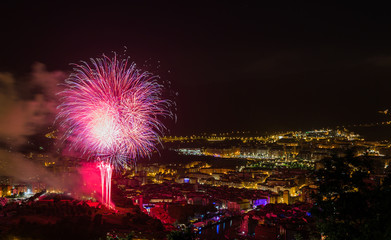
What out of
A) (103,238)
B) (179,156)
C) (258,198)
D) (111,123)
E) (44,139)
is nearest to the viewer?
(103,238)

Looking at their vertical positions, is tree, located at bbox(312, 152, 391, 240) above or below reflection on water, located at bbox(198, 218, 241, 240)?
above

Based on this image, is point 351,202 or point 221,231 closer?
point 351,202

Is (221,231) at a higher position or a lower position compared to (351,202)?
lower

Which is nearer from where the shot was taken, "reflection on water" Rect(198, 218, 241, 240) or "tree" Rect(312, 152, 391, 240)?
"tree" Rect(312, 152, 391, 240)

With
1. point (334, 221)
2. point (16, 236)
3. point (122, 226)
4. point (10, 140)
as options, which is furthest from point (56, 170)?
point (334, 221)

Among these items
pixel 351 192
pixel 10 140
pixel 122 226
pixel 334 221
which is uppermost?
pixel 10 140

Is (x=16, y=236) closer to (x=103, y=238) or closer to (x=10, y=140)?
(x=103, y=238)

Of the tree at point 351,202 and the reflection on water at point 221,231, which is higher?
the tree at point 351,202

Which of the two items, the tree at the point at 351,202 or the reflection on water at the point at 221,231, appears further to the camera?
the reflection on water at the point at 221,231
